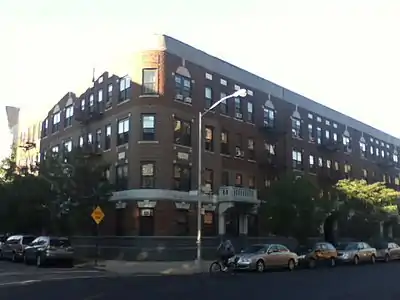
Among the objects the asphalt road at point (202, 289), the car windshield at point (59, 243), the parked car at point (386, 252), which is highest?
the car windshield at point (59, 243)

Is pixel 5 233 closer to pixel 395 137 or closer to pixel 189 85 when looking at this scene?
pixel 189 85

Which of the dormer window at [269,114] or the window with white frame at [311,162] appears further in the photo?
the window with white frame at [311,162]

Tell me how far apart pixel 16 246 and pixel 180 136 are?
13196 mm

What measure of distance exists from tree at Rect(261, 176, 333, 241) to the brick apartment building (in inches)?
159

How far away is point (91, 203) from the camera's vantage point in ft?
115

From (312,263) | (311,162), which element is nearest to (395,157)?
(311,162)

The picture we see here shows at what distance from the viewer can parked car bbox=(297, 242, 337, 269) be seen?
33.0 m

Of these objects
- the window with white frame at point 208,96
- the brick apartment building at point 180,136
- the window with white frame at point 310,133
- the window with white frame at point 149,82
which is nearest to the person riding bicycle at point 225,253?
the brick apartment building at point 180,136

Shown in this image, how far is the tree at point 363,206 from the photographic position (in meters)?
47.3

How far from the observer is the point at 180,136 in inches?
1551

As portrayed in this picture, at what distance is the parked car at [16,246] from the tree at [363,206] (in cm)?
2464

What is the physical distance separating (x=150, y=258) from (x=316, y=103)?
26.7 metres

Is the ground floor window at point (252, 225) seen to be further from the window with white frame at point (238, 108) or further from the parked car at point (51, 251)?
the parked car at point (51, 251)

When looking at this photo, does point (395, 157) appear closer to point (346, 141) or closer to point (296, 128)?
point (346, 141)
